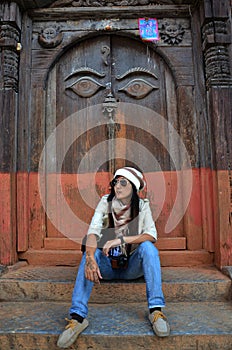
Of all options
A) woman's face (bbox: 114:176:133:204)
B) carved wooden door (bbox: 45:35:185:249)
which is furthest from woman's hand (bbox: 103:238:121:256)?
carved wooden door (bbox: 45:35:185:249)

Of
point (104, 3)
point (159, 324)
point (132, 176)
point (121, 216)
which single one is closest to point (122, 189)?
point (132, 176)

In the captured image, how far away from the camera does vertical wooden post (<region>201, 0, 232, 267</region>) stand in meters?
3.39

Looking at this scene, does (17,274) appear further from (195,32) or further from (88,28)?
(195,32)

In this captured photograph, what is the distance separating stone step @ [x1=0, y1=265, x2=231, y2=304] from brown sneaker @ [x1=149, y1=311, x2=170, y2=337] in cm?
59

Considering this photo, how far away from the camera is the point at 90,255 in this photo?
2650mm

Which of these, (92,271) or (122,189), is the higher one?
(122,189)

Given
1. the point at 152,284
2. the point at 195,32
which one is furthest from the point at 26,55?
the point at 152,284

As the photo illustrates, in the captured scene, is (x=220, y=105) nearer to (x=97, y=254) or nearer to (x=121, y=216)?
(x=121, y=216)

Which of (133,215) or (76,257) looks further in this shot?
(76,257)

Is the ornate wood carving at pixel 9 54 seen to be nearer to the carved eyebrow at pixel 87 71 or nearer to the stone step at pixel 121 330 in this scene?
the carved eyebrow at pixel 87 71

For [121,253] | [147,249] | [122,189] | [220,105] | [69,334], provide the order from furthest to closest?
[220,105], [122,189], [121,253], [147,249], [69,334]

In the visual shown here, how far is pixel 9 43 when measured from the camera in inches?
146

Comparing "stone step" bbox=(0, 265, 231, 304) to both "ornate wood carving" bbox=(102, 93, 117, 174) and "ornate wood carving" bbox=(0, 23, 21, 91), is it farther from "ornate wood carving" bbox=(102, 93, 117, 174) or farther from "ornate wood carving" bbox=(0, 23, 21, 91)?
"ornate wood carving" bbox=(0, 23, 21, 91)

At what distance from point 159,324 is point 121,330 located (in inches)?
11.5
